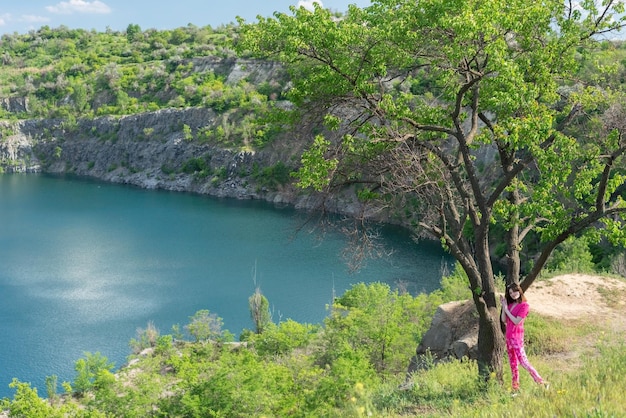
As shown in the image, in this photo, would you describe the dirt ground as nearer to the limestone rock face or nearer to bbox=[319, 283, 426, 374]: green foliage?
the limestone rock face

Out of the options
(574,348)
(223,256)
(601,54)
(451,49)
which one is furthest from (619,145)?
(223,256)

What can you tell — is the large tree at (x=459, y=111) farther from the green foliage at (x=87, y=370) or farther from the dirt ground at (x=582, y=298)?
the green foliage at (x=87, y=370)

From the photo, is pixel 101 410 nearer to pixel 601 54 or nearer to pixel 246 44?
pixel 246 44

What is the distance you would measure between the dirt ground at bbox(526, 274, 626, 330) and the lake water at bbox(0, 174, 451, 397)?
952 centimetres

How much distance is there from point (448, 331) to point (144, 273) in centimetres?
3504

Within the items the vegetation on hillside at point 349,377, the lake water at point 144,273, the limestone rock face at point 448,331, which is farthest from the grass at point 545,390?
the lake water at point 144,273

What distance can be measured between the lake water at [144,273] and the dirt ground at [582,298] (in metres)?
9.52

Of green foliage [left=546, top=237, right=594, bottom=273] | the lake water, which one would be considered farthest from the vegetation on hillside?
green foliage [left=546, top=237, right=594, bottom=273]

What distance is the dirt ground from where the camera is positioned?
46.7 ft

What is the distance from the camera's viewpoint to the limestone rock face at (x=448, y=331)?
13.8 metres

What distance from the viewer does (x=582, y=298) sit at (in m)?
15.6

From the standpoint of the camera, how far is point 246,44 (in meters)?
9.16

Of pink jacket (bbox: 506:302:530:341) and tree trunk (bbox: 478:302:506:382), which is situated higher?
pink jacket (bbox: 506:302:530:341)

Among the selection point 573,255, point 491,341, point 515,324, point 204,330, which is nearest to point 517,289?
Answer: point 515,324
